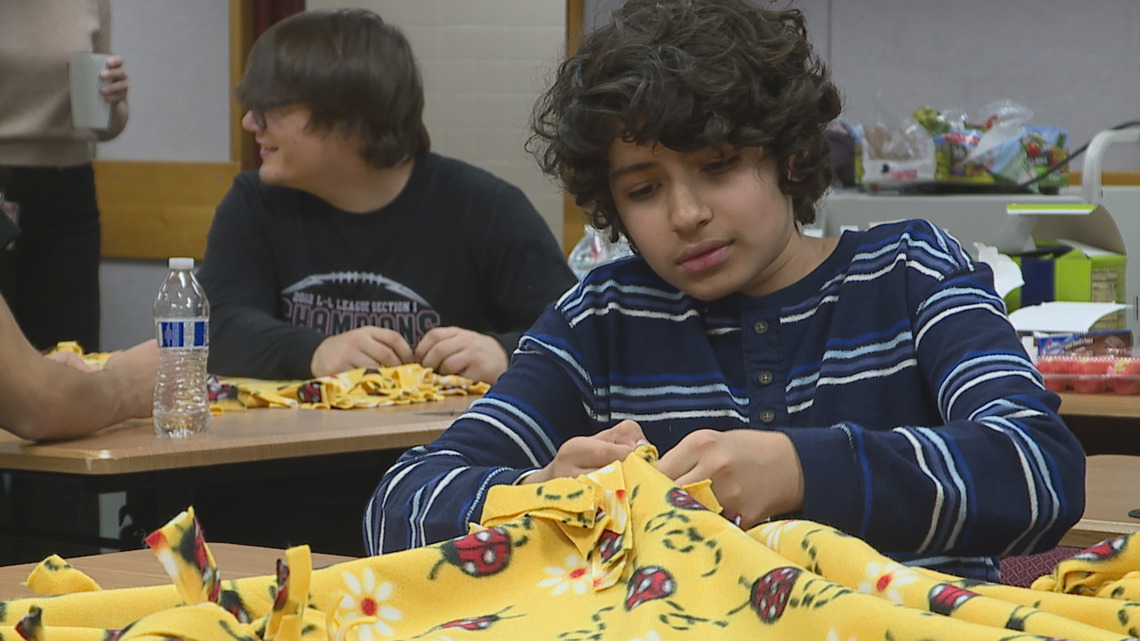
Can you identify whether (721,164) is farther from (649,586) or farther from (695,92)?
(649,586)

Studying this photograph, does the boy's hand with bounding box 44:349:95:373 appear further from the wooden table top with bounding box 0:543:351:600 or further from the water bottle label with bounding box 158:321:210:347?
the wooden table top with bounding box 0:543:351:600

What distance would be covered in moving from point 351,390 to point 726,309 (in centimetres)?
110

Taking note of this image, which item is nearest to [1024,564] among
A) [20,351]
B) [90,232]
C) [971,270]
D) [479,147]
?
[971,270]

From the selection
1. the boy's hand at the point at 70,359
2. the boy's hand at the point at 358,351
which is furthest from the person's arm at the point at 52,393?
the boy's hand at the point at 358,351

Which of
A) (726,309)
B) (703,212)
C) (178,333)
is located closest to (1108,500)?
(726,309)

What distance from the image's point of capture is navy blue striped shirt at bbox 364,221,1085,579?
108 cm

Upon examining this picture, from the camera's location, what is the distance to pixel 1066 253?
2783 mm

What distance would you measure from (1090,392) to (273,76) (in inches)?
66.4

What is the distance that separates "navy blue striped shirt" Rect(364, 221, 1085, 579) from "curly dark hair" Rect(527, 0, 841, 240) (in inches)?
4.7

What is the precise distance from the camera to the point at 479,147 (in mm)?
5469

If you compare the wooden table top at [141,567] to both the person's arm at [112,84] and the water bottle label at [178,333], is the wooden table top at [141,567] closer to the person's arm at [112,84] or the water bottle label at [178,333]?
the water bottle label at [178,333]

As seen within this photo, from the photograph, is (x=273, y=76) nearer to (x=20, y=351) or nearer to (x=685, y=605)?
(x=20, y=351)

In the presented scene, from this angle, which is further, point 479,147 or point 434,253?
point 479,147

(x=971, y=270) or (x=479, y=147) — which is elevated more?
(x=971, y=270)
